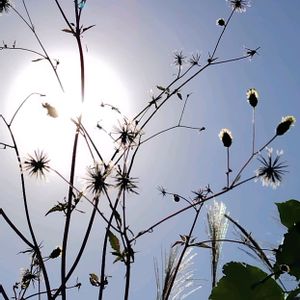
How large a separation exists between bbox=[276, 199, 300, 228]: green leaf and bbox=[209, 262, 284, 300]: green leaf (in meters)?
0.10

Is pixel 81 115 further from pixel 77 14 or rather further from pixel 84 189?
pixel 77 14

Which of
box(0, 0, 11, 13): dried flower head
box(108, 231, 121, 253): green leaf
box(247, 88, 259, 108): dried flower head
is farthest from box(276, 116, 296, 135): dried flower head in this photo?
box(0, 0, 11, 13): dried flower head

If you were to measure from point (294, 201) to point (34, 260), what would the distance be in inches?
57.9

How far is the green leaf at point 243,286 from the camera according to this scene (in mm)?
715

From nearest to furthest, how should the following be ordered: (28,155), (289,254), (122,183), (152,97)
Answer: (289,254) < (122,183) < (28,155) < (152,97)

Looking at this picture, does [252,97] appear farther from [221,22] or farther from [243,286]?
[243,286]

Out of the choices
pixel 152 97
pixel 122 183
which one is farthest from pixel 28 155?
pixel 152 97

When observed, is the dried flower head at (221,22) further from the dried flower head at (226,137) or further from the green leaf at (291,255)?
the green leaf at (291,255)

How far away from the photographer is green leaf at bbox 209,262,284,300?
0.71 meters

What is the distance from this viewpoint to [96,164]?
1.82 m

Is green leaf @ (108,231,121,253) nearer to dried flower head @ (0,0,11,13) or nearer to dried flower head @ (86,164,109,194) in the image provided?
dried flower head @ (86,164,109,194)

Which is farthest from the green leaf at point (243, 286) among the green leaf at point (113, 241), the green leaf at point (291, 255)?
the green leaf at point (113, 241)

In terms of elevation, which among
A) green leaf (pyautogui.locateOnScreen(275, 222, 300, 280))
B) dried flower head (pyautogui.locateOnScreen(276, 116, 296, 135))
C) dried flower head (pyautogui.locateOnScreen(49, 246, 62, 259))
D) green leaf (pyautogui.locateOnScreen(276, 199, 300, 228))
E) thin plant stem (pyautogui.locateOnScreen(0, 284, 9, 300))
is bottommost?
green leaf (pyautogui.locateOnScreen(275, 222, 300, 280))

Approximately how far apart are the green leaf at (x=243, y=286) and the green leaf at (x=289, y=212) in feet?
0.32
